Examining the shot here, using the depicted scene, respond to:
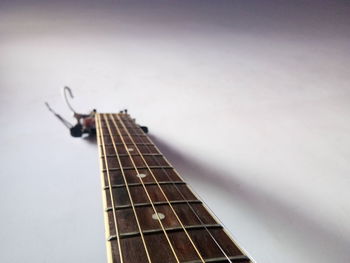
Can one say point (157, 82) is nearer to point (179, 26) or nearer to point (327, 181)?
point (179, 26)

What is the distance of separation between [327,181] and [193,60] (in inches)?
93.1

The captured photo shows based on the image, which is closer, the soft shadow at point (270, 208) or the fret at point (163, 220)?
the fret at point (163, 220)

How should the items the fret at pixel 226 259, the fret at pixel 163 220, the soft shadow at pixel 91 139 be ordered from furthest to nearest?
the soft shadow at pixel 91 139
the fret at pixel 163 220
the fret at pixel 226 259

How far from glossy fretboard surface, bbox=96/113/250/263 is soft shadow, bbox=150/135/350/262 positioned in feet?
1.36

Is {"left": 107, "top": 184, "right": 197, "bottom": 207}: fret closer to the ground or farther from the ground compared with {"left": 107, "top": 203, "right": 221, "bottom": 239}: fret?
farther from the ground

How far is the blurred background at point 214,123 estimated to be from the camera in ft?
4.39

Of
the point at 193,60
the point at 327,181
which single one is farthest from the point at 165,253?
the point at 193,60

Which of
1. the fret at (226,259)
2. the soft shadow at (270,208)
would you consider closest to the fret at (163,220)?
the fret at (226,259)

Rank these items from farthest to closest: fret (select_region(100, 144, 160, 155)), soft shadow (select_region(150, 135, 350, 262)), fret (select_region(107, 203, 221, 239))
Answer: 1. fret (select_region(100, 144, 160, 155))
2. soft shadow (select_region(150, 135, 350, 262))
3. fret (select_region(107, 203, 221, 239))

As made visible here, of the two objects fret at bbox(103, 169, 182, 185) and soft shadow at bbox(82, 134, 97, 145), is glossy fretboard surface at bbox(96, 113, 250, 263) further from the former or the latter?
soft shadow at bbox(82, 134, 97, 145)

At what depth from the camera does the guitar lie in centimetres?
→ 77

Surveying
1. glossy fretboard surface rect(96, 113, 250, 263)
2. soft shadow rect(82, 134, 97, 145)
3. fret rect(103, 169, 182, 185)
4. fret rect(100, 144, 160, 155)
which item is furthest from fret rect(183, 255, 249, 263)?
soft shadow rect(82, 134, 97, 145)

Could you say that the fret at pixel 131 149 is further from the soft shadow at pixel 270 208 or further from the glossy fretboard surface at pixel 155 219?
the soft shadow at pixel 270 208

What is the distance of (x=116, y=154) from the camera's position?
1508 millimetres
